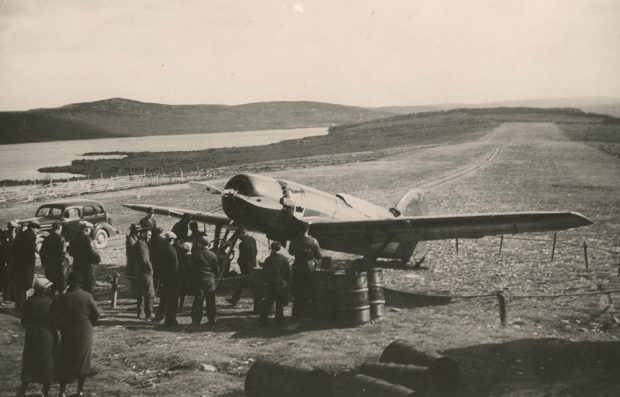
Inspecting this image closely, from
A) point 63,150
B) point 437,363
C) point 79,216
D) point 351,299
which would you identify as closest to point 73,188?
point 79,216

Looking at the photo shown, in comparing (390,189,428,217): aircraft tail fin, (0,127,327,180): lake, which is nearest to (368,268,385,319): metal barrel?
(390,189,428,217): aircraft tail fin

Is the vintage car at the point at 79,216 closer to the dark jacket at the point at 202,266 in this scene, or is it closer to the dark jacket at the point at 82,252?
the dark jacket at the point at 82,252

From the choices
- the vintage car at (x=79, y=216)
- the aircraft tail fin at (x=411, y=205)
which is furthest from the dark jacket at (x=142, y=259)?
the vintage car at (x=79, y=216)

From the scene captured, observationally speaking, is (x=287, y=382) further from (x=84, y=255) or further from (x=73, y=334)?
(x=84, y=255)

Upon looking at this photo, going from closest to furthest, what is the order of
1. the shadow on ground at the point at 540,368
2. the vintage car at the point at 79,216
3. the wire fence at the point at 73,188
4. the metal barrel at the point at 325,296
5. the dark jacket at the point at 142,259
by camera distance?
the shadow on ground at the point at 540,368, the metal barrel at the point at 325,296, the dark jacket at the point at 142,259, the vintage car at the point at 79,216, the wire fence at the point at 73,188

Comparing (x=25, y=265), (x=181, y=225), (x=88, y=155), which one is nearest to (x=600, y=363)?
(x=181, y=225)

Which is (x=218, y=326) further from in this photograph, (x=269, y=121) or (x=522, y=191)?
(x=269, y=121)
